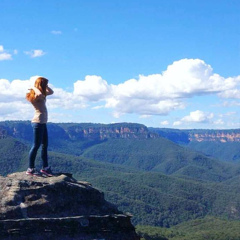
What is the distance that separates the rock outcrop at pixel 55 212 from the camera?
36.1 feet

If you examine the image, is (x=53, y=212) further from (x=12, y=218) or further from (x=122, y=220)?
(x=122, y=220)

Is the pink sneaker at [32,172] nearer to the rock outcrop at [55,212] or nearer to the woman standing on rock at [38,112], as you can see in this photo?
the woman standing on rock at [38,112]

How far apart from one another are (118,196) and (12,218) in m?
140

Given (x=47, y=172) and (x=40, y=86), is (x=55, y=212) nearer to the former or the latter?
(x=47, y=172)

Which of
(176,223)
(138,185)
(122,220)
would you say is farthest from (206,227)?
(122,220)

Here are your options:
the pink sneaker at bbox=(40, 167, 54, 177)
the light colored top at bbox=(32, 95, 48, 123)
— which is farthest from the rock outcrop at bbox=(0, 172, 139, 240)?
the light colored top at bbox=(32, 95, 48, 123)

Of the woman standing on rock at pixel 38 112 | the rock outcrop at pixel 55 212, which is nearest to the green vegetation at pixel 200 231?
the woman standing on rock at pixel 38 112

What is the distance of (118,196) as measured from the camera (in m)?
149

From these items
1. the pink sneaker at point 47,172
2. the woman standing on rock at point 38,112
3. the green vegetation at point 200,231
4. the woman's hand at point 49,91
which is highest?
the woman's hand at point 49,91

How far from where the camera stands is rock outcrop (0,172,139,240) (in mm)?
11008

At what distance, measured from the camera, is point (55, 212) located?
38.0 feet

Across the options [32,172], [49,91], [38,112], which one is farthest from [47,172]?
[49,91]

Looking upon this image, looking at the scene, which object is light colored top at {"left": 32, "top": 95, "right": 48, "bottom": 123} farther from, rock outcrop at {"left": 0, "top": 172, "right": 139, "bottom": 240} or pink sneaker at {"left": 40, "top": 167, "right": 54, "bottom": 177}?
rock outcrop at {"left": 0, "top": 172, "right": 139, "bottom": 240}

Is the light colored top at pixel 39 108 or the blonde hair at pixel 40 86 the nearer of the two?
the light colored top at pixel 39 108
